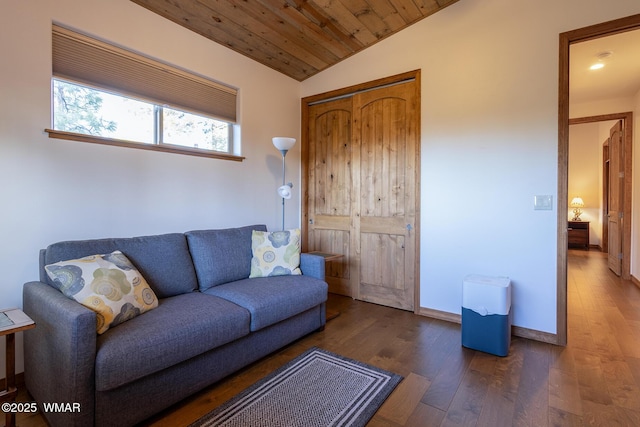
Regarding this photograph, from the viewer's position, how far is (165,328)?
1.60 m

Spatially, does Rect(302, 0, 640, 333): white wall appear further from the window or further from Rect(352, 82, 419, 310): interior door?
the window

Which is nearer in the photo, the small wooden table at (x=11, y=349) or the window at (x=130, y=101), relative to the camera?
the small wooden table at (x=11, y=349)

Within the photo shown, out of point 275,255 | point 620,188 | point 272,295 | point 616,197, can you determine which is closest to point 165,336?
point 272,295

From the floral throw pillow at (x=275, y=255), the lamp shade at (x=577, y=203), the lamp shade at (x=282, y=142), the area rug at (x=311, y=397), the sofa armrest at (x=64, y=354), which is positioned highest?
the lamp shade at (x=282, y=142)

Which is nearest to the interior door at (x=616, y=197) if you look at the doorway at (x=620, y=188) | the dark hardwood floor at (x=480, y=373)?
the doorway at (x=620, y=188)

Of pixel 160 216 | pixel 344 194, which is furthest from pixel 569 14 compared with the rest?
pixel 160 216

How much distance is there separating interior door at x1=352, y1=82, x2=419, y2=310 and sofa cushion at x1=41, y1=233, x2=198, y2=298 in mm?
1883

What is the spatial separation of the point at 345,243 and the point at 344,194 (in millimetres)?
577

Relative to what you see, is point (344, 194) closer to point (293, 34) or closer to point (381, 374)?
point (293, 34)

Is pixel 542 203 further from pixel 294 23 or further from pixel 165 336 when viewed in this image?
pixel 165 336

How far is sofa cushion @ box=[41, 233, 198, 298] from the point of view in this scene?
192 centimetres

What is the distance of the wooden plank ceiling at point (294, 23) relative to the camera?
8.35ft

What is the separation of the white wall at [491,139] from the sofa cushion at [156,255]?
85.4 inches

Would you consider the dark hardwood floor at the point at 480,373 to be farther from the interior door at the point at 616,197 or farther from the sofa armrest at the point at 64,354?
the interior door at the point at 616,197
